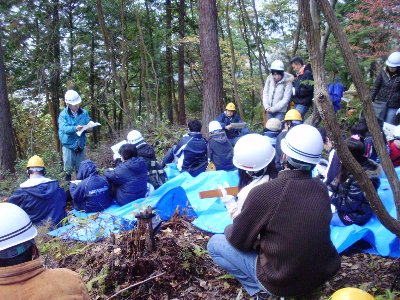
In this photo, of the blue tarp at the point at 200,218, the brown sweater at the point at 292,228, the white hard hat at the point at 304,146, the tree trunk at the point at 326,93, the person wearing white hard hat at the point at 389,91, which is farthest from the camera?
the person wearing white hard hat at the point at 389,91

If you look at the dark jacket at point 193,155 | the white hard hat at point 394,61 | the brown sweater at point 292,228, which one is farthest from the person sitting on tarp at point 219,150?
the brown sweater at point 292,228

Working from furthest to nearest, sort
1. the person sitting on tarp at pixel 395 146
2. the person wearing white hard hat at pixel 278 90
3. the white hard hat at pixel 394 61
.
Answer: the person wearing white hard hat at pixel 278 90 → the white hard hat at pixel 394 61 → the person sitting on tarp at pixel 395 146

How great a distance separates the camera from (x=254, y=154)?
3260 millimetres

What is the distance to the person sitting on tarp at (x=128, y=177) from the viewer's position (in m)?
5.55

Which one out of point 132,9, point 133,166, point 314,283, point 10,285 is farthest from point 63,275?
point 132,9

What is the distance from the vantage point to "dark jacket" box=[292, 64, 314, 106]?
6.98m

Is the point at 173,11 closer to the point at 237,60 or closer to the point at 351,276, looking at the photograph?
the point at 237,60

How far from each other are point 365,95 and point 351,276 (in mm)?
2027

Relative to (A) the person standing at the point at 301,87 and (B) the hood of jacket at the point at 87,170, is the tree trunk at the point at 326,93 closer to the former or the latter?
(B) the hood of jacket at the point at 87,170

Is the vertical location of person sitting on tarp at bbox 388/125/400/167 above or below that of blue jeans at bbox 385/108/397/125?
below

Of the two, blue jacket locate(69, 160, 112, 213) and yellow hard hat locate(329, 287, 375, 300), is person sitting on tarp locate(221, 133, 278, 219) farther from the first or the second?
blue jacket locate(69, 160, 112, 213)

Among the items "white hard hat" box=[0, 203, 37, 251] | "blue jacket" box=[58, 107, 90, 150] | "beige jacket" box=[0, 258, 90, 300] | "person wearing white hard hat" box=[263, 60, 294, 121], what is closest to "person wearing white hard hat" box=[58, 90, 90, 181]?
"blue jacket" box=[58, 107, 90, 150]

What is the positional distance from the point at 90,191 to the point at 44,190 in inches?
26.7

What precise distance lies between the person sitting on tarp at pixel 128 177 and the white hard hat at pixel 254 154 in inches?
102
